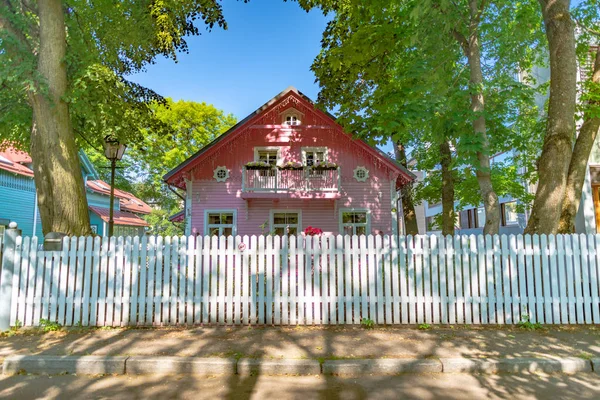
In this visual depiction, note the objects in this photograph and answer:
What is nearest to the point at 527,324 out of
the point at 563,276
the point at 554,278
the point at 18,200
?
the point at 554,278

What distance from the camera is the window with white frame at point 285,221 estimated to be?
13.9 meters

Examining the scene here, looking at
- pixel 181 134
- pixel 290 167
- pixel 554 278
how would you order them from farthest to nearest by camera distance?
pixel 181 134 → pixel 290 167 → pixel 554 278

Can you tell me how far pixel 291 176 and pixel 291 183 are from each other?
0.93ft

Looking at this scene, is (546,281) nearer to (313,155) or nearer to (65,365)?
(65,365)

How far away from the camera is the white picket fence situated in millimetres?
5461

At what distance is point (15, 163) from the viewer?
53.3 feet

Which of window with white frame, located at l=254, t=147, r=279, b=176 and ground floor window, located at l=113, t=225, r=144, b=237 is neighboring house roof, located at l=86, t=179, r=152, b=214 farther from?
window with white frame, located at l=254, t=147, r=279, b=176

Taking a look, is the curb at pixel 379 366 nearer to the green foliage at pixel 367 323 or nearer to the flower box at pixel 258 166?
the green foliage at pixel 367 323

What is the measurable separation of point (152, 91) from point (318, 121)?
652 centimetres

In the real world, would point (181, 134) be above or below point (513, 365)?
above

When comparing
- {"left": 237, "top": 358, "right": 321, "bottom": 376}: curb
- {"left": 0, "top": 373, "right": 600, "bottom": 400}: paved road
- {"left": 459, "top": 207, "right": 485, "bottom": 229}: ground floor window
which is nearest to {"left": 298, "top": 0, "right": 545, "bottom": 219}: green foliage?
{"left": 0, "top": 373, "right": 600, "bottom": 400}: paved road

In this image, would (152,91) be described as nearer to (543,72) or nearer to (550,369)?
(550,369)

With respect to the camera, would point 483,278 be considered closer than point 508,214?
Yes

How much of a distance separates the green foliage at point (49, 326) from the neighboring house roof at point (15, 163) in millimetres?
13391
